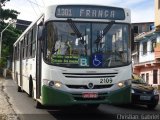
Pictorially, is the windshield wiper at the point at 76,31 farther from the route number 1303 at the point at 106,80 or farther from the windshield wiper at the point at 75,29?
the route number 1303 at the point at 106,80

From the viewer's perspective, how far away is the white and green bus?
Answer: 12.0m

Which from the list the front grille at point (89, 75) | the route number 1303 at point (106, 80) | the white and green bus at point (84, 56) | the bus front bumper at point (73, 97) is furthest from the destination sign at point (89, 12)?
the bus front bumper at point (73, 97)

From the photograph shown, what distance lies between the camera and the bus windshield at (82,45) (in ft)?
39.7

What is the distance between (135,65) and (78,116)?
39.5 metres

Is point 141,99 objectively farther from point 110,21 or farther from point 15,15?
point 15,15

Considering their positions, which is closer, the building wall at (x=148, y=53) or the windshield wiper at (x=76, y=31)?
the windshield wiper at (x=76, y=31)

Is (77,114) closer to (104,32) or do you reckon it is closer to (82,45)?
(82,45)

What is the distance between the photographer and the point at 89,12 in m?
12.5

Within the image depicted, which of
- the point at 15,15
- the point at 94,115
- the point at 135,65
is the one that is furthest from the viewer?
the point at 15,15

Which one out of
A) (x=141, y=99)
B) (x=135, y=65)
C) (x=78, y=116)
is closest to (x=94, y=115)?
(x=78, y=116)

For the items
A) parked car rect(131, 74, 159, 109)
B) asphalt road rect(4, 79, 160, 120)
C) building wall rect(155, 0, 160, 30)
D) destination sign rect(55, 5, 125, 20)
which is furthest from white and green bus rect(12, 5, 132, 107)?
building wall rect(155, 0, 160, 30)

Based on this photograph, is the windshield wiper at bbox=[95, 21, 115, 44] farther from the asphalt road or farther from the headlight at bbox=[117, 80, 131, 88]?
the asphalt road

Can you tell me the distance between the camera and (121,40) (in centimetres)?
1257

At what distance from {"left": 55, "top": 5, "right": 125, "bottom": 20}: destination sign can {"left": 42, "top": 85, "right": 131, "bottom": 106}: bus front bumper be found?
2106 mm
